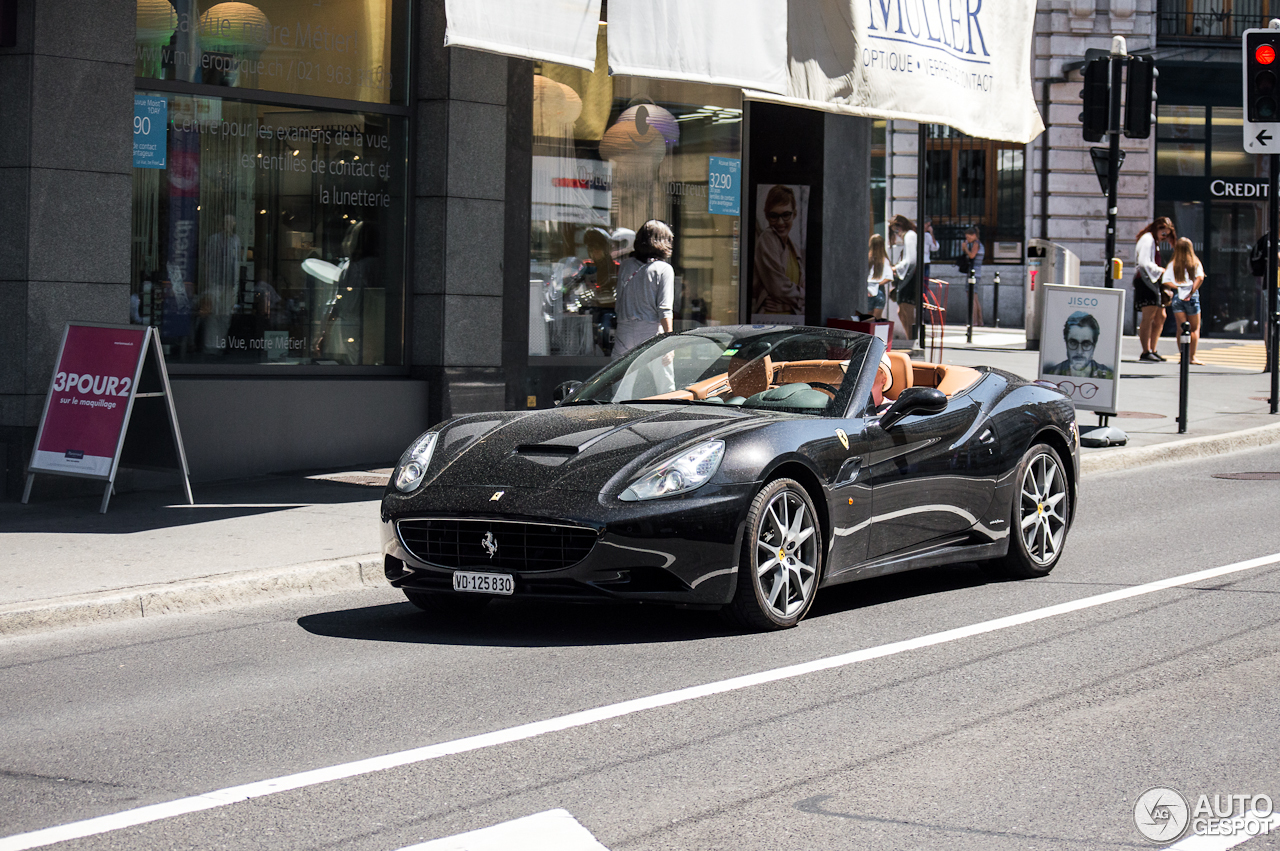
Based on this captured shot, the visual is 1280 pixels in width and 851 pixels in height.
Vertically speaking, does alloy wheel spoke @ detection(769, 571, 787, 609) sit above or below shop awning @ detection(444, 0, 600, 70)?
below

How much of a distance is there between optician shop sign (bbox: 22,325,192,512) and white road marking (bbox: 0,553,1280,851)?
16.9ft

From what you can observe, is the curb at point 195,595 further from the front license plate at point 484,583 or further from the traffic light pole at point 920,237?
the traffic light pole at point 920,237

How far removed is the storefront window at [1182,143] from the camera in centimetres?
3419

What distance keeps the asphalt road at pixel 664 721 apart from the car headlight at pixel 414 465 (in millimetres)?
655

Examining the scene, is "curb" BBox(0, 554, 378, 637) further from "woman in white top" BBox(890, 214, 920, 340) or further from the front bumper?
"woman in white top" BBox(890, 214, 920, 340)

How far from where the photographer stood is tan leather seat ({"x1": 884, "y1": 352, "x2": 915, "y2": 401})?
27.5 ft

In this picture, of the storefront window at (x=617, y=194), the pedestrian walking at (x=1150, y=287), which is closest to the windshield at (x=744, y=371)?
the storefront window at (x=617, y=194)

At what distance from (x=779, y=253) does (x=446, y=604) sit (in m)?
10.2

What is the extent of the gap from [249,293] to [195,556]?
4117 mm

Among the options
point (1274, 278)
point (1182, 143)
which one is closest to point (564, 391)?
point (1274, 278)

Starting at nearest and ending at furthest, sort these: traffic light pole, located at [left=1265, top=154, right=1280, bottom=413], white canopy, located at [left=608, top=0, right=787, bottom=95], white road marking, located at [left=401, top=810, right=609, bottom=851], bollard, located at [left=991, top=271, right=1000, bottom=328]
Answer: white road marking, located at [left=401, top=810, right=609, bottom=851] < white canopy, located at [left=608, top=0, right=787, bottom=95] < traffic light pole, located at [left=1265, top=154, right=1280, bottom=413] < bollard, located at [left=991, top=271, right=1000, bottom=328]

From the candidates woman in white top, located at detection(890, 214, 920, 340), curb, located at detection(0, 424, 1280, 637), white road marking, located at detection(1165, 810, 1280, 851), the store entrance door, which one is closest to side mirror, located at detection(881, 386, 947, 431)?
curb, located at detection(0, 424, 1280, 637)

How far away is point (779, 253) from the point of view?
16.9 metres

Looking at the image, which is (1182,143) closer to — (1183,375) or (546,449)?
(1183,375)
